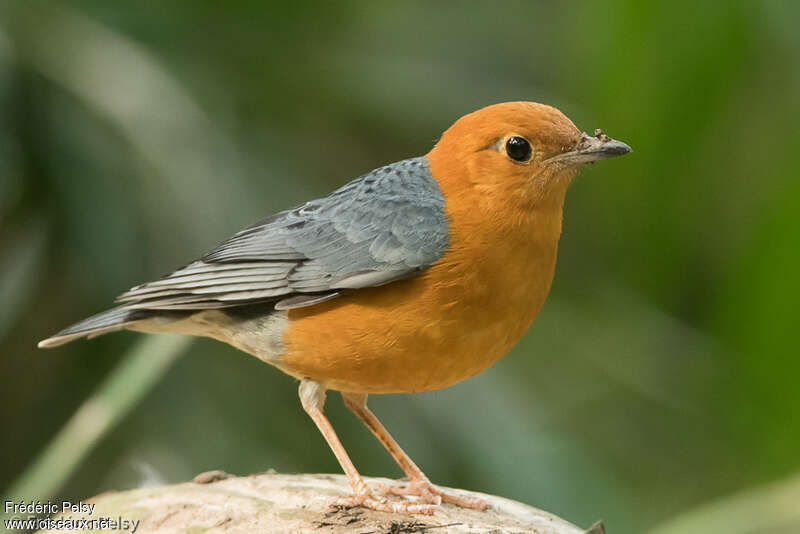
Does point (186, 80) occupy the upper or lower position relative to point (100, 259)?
upper

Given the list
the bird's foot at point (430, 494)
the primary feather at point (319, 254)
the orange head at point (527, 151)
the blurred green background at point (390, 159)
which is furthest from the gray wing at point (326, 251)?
the blurred green background at point (390, 159)

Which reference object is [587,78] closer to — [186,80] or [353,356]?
[186,80]

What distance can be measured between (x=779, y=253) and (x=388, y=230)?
1679 millimetres

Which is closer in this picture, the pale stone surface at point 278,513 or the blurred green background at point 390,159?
the pale stone surface at point 278,513

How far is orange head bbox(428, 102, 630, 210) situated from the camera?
3.31m

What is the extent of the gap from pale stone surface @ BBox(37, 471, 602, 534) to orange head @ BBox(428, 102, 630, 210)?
43.2 inches

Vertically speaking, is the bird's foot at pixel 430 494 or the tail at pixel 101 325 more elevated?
the tail at pixel 101 325

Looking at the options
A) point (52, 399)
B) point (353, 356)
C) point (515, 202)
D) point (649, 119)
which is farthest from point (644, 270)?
point (52, 399)

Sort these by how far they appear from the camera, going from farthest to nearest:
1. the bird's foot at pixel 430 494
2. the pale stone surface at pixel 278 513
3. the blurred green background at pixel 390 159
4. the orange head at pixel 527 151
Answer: the blurred green background at pixel 390 159
the bird's foot at pixel 430 494
the orange head at pixel 527 151
the pale stone surface at pixel 278 513

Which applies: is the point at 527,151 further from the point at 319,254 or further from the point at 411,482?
the point at 411,482

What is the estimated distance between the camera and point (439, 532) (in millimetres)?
3188

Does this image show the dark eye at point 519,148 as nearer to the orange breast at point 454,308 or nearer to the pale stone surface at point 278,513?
the orange breast at point 454,308

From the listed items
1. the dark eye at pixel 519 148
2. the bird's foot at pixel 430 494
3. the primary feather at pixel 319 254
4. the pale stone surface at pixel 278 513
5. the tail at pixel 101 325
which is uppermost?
the dark eye at pixel 519 148

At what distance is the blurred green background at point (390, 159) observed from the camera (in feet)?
15.4
